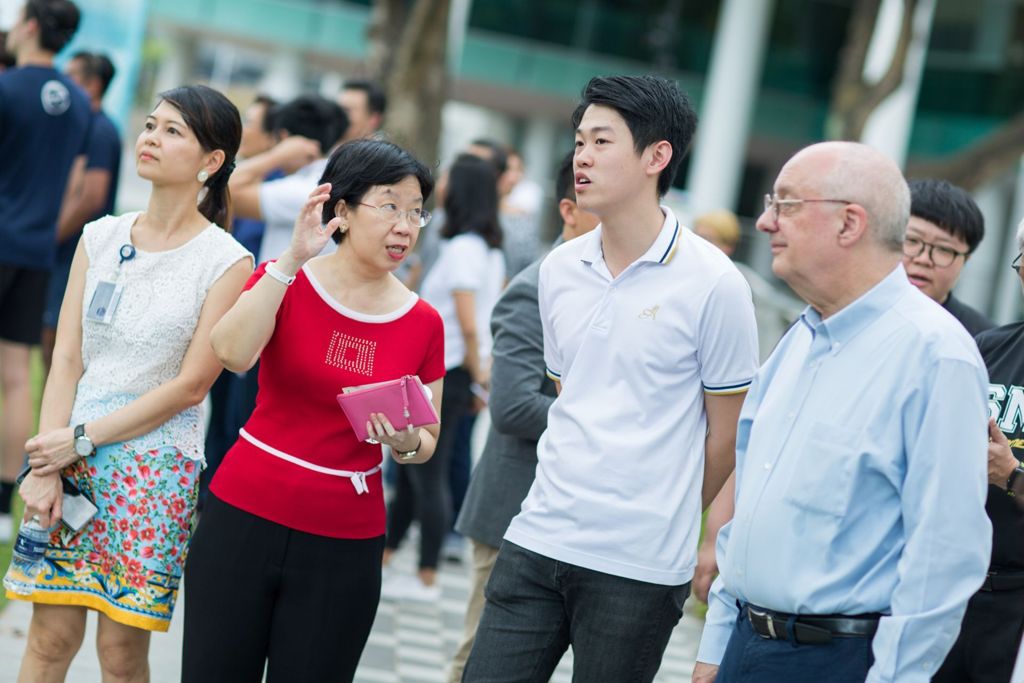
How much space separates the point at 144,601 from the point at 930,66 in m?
32.0

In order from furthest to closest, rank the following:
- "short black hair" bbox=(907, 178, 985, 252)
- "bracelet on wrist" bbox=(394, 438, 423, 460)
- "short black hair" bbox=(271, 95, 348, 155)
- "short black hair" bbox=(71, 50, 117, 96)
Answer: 1. "short black hair" bbox=(71, 50, 117, 96)
2. "short black hair" bbox=(271, 95, 348, 155)
3. "short black hair" bbox=(907, 178, 985, 252)
4. "bracelet on wrist" bbox=(394, 438, 423, 460)

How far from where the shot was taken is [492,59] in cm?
3475

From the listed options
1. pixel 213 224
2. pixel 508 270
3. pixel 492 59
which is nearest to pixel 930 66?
pixel 492 59

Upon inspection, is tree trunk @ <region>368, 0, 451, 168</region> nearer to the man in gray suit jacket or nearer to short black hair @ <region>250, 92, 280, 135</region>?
short black hair @ <region>250, 92, 280, 135</region>

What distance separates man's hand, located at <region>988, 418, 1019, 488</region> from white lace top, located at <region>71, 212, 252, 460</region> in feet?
7.55

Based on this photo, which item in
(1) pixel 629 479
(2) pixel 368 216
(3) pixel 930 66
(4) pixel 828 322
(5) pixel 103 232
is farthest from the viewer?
(3) pixel 930 66

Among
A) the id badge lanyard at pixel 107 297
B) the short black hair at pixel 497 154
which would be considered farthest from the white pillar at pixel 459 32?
the id badge lanyard at pixel 107 297

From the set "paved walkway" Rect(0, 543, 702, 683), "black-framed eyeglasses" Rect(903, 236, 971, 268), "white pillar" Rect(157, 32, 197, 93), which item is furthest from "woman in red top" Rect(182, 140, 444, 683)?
"white pillar" Rect(157, 32, 197, 93)

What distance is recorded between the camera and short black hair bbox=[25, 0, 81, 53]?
22.7 feet

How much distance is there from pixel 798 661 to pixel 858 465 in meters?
0.47

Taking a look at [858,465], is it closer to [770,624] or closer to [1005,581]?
[770,624]

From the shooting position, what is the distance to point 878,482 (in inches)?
121

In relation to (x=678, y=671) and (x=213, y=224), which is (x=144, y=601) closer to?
(x=213, y=224)

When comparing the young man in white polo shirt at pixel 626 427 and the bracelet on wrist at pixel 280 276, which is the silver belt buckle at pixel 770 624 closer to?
the young man in white polo shirt at pixel 626 427
